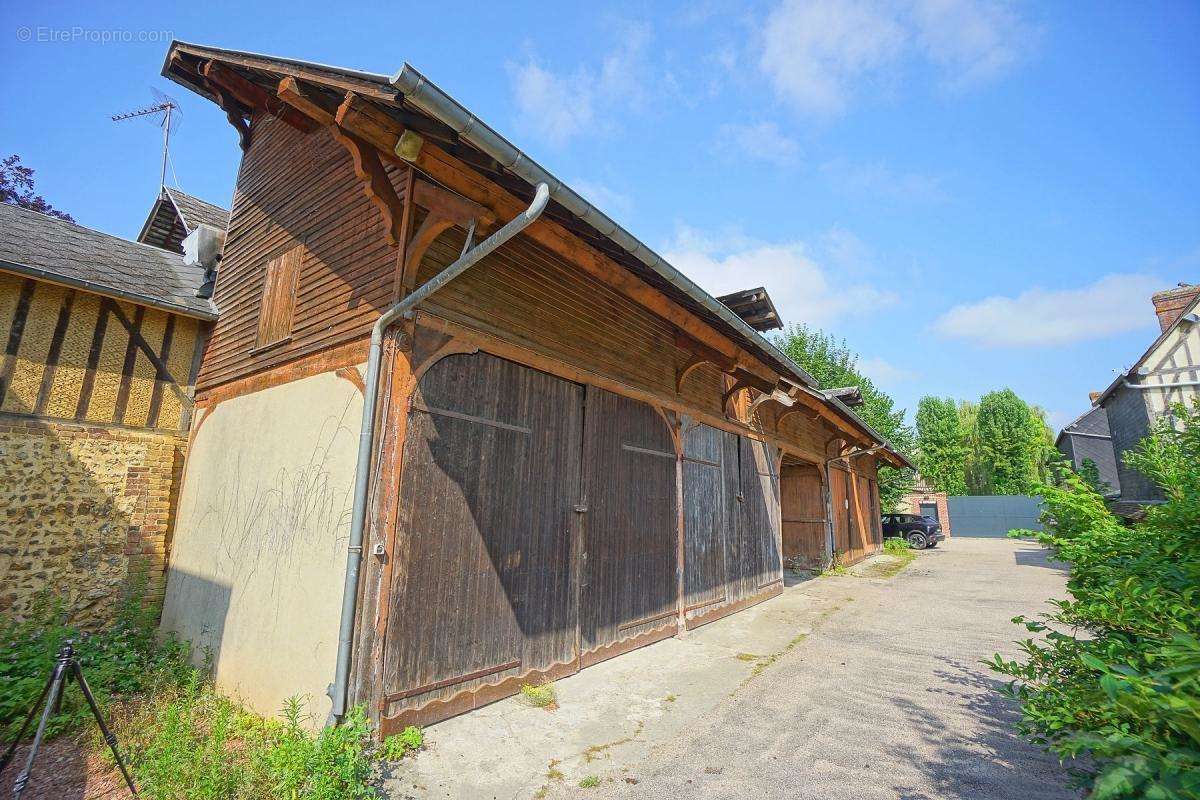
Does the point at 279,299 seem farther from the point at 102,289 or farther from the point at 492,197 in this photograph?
the point at 492,197

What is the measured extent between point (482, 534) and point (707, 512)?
4418 millimetres

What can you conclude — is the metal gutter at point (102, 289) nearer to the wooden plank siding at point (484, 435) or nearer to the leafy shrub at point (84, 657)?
the wooden plank siding at point (484, 435)

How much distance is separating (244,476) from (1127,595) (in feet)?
22.8

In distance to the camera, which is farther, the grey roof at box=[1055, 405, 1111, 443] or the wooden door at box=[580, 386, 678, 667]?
the grey roof at box=[1055, 405, 1111, 443]

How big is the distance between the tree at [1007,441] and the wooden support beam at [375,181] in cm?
4263

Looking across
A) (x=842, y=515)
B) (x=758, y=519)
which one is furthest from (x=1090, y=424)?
(x=758, y=519)

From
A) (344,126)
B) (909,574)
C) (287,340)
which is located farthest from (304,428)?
(909,574)

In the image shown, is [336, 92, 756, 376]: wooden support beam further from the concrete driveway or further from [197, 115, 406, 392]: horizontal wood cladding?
the concrete driveway

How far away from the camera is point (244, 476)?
571 cm

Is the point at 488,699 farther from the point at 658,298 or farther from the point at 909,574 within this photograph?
the point at 909,574

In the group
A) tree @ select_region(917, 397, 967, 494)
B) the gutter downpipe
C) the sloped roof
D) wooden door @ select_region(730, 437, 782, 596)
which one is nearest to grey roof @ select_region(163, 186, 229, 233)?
the sloped roof

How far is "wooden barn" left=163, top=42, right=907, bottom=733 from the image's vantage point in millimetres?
4066

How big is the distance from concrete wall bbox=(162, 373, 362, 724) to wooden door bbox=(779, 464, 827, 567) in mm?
12406

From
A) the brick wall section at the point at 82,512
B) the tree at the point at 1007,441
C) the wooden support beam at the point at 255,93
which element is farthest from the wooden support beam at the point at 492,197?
the tree at the point at 1007,441
